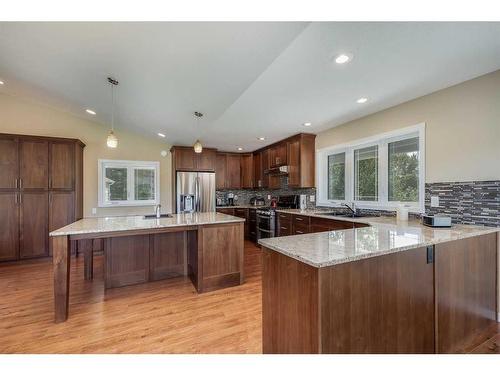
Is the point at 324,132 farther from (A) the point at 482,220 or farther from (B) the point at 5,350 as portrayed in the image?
(B) the point at 5,350

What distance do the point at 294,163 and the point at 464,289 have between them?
122 inches

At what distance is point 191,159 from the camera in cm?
542

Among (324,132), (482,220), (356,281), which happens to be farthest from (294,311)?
(324,132)

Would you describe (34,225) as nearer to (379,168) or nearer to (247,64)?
(247,64)

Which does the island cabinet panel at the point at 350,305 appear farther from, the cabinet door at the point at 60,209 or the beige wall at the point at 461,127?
the cabinet door at the point at 60,209

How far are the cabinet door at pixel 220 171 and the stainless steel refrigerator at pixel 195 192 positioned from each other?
0.33m

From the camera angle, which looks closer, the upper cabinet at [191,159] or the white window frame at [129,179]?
the white window frame at [129,179]

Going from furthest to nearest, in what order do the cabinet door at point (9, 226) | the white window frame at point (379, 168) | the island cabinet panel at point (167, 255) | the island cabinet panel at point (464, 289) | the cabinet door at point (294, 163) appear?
the cabinet door at point (294, 163)
the cabinet door at point (9, 226)
the island cabinet panel at point (167, 255)
the white window frame at point (379, 168)
the island cabinet panel at point (464, 289)

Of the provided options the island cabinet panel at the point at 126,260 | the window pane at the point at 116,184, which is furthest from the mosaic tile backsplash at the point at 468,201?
the window pane at the point at 116,184

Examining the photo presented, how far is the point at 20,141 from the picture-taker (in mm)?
3889

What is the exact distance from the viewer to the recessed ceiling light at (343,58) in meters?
1.82

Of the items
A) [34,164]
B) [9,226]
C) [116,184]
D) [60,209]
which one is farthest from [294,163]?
[9,226]

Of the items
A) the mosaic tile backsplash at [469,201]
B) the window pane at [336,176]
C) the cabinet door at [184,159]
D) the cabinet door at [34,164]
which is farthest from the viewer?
the cabinet door at [184,159]
